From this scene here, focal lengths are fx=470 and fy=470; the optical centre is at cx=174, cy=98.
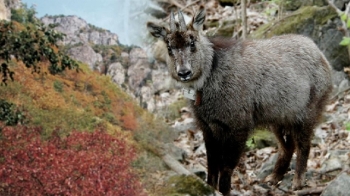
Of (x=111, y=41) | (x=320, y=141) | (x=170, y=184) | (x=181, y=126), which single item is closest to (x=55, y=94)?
(x=111, y=41)

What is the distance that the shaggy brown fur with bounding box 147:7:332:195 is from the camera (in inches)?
184

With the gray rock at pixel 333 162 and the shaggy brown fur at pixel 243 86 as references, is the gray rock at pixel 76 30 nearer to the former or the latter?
the shaggy brown fur at pixel 243 86

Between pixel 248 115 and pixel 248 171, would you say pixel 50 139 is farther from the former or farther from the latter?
pixel 248 171

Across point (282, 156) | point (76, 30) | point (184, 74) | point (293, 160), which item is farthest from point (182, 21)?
point (293, 160)

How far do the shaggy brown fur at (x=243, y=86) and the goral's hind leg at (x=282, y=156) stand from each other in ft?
0.21

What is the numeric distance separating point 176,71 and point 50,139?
1.35 metres

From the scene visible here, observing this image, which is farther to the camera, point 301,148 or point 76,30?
point 301,148

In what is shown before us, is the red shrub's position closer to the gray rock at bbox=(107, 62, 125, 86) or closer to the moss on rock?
the moss on rock

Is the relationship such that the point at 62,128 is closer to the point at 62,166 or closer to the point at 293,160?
the point at 62,166

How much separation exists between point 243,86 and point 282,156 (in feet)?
5.01

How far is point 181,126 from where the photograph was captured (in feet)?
22.3

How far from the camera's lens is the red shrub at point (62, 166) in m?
3.88

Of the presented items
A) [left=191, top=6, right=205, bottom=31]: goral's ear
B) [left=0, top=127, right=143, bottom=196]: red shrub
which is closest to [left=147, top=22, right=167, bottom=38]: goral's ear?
[left=191, top=6, right=205, bottom=31]: goral's ear

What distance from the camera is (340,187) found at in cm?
466
